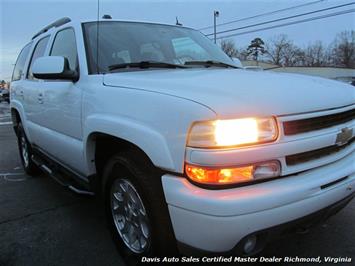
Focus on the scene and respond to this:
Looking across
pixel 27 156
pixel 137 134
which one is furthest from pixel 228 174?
pixel 27 156

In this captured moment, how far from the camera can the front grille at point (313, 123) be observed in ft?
7.06

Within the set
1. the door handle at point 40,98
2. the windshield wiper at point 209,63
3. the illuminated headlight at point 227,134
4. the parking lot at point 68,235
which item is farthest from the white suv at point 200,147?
the door handle at point 40,98

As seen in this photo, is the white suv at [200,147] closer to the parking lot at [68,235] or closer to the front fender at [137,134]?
the front fender at [137,134]

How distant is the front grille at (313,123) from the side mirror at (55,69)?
1.90 meters

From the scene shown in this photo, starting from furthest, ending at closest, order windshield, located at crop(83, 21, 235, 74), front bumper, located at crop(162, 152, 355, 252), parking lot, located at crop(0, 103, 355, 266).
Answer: windshield, located at crop(83, 21, 235, 74) < parking lot, located at crop(0, 103, 355, 266) < front bumper, located at crop(162, 152, 355, 252)

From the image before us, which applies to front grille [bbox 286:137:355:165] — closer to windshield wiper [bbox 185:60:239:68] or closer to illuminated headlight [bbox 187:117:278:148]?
illuminated headlight [bbox 187:117:278:148]

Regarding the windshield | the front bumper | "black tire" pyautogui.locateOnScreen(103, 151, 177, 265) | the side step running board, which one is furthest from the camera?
the side step running board

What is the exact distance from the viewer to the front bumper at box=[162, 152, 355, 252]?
6.50 feet

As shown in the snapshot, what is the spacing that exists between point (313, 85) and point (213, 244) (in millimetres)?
1285

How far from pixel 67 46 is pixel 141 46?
82 centimetres

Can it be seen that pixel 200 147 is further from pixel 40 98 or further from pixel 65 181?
pixel 40 98

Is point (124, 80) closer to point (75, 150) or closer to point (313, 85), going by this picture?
point (75, 150)

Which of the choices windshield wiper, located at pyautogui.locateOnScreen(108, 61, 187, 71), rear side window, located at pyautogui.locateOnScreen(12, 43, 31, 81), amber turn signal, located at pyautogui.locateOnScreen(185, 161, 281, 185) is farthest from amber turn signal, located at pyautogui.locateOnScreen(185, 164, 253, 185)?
rear side window, located at pyautogui.locateOnScreen(12, 43, 31, 81)

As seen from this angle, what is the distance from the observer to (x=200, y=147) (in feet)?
6.67
